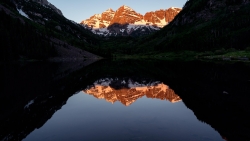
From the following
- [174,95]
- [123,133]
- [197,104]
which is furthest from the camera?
[174,95]

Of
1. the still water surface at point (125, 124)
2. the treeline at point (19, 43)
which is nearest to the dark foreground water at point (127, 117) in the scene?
the still water surface at point (125, 124)

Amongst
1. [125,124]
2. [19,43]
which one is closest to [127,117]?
[125,124]

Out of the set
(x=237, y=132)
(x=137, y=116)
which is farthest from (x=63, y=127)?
(x=237, y=132)

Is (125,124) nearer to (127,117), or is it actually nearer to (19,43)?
(127,117)

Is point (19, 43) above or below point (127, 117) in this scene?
above

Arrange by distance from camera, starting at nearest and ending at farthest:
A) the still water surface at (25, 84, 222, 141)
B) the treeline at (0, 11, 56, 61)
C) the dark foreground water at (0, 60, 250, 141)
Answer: the still water surface at (25, 84, 222, 141) < the dark foreground water at (0, 60, 250, 141) < the treeline at (0, 11, 56, 61)

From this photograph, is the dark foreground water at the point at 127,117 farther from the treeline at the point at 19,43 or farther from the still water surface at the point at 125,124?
the treeline at the point at 19,43

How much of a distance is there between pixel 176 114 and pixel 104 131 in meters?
10.3

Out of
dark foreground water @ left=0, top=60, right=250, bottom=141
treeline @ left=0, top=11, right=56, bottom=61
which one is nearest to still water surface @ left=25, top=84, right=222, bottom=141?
dark foreground water @ left=0, top=60, right=250, bottom=141

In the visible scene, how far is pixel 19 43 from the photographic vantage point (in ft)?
552

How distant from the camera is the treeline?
14426 centimetres

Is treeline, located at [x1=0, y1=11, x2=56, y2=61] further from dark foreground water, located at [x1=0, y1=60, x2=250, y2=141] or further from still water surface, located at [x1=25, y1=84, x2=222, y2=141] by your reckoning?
still water surface, located at [x1=25, y1=84, x2=222, y2=141]

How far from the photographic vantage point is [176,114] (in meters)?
26.7

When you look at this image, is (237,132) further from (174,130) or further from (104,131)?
(104,131)
